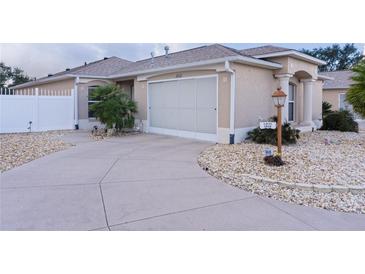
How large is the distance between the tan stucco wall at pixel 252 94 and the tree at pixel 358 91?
282 cm

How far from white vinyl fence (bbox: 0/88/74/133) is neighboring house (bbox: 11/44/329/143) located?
2.11 feet

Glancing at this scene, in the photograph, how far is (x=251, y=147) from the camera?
8875 millimetres

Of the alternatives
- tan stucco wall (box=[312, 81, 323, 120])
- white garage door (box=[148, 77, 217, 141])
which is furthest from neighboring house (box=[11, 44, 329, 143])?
tan stucco wall (box=[312, 81, 323, 120])

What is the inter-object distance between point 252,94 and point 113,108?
586 cm

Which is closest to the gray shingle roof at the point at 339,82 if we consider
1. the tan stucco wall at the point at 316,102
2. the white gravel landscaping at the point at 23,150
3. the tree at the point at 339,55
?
the tan stucco wall at the point at 316,102

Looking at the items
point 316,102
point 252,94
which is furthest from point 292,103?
point 252,94

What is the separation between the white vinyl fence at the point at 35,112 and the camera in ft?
43.4

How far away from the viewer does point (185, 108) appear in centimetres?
1169

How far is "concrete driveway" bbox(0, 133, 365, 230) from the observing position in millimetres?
3684

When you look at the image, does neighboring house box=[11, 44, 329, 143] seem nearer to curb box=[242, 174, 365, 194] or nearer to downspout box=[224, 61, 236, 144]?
downspout box=[224, 61, 236, 144]

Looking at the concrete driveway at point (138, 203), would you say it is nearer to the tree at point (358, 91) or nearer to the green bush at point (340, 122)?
the tree at point (358, 91)
